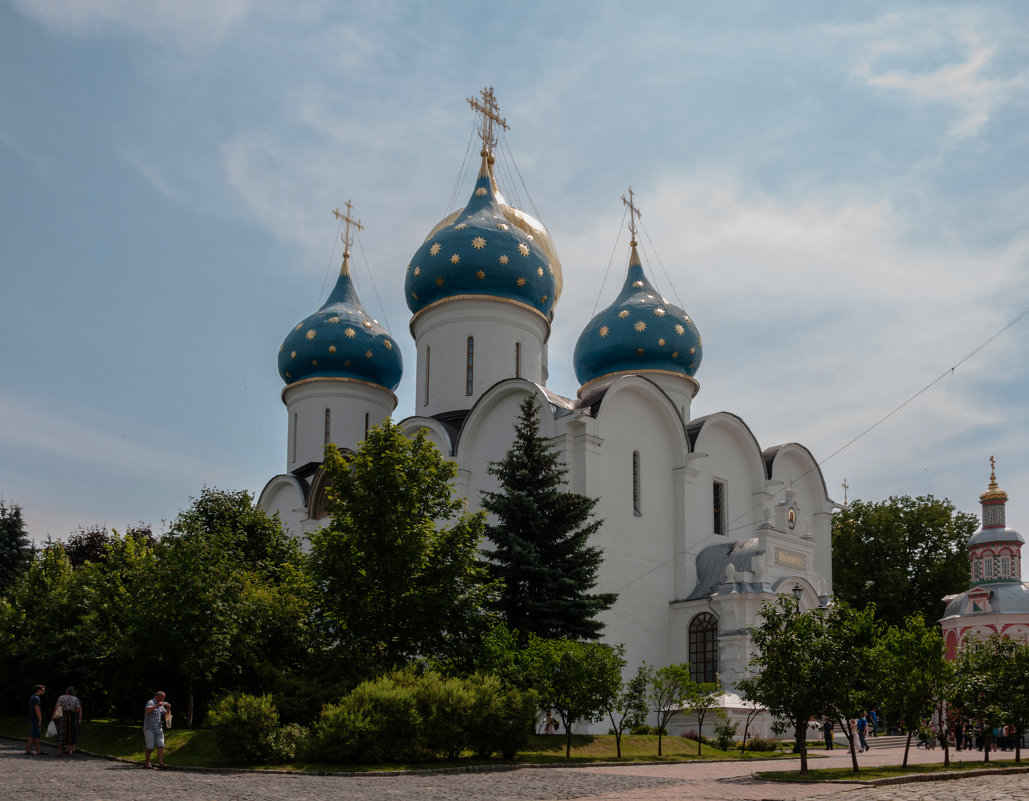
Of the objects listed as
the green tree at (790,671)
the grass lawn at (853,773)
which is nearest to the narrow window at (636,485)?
the green tree at (790,671)

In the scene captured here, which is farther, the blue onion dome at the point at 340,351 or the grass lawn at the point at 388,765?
the blue onion dome at the point at 340,351

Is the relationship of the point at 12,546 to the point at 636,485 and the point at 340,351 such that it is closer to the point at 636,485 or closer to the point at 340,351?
the point at 340,351

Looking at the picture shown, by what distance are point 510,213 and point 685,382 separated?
7.90m

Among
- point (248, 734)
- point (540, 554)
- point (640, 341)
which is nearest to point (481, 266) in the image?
point (640, 341)

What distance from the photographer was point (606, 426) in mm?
20812

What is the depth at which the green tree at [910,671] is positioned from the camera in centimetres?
1227

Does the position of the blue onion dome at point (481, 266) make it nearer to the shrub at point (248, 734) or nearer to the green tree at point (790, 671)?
the green tree at point (790, 671)

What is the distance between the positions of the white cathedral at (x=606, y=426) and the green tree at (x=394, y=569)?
4.95 m

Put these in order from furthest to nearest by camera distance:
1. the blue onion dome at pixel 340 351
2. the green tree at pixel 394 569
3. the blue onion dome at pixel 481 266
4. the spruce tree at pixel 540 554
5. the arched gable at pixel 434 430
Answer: the blue onion dome at pixel 340 351 → the blue onion dome at pixel 481 266 → the arched gable at pixel 434 430 → the spruce tree at pixel 540 554 → the green tree at pixel 394 569

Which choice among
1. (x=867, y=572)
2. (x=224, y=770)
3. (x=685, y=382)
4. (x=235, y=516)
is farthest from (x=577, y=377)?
(x=224, y=770)

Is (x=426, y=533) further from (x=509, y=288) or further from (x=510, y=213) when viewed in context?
(x=510, y=213)

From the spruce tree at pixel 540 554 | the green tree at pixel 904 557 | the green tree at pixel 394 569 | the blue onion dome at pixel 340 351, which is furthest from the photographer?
the green tree at pixel 904 557

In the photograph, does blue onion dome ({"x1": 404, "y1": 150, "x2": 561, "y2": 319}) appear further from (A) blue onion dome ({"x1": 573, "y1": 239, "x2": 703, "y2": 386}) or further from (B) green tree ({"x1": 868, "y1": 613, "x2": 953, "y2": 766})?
(B) green tree ({"x1": 868, "y1": 613, "x2": 953, "y2": 766})

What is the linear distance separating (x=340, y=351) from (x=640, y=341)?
27.9 feet
